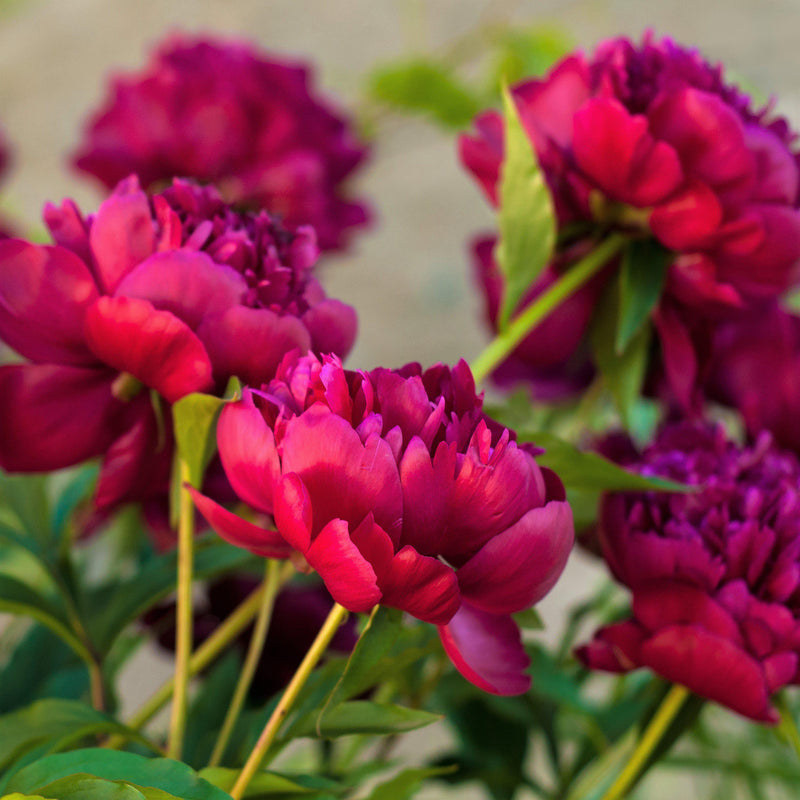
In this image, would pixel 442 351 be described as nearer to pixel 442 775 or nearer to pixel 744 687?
pixel 442 775

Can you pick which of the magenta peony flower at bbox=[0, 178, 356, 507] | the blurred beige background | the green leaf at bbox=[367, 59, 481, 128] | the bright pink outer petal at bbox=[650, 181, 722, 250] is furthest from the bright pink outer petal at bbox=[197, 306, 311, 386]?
the blurred beige background

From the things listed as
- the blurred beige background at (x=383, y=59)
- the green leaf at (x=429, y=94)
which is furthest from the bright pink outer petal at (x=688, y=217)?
the blurred beige background at (x=383, y=59)

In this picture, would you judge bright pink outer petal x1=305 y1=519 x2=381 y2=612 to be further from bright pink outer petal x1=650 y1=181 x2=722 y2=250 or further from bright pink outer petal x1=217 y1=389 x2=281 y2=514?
bright pink outer petal x1=650 y1=181 x2=722 y2=250

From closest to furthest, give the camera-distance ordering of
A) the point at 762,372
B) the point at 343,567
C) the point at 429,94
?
the point at 343,567, the point at 762,372, the point at 429,94

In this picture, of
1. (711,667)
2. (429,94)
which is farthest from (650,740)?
(429,94)

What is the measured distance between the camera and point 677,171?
0.74 ft

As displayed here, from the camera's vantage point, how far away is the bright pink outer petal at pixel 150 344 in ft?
0.58

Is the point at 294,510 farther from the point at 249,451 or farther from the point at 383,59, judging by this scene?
the point at 383,59

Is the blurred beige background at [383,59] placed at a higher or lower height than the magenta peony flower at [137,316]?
lower

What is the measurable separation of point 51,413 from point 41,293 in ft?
0.10

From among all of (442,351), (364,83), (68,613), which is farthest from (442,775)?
(442,351)

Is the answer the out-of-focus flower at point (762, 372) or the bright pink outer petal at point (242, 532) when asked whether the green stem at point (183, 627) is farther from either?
the out-of-focus flower at point (762, 372)

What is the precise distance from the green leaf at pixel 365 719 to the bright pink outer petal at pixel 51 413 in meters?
0.08

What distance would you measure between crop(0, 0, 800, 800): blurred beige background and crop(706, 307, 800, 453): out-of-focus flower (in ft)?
2.80
